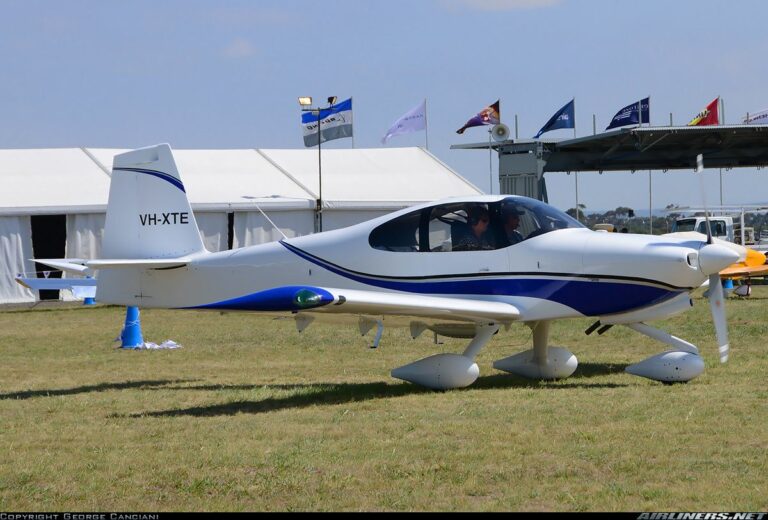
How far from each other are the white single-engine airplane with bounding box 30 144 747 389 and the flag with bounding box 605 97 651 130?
93.5 feet

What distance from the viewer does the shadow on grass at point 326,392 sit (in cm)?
948

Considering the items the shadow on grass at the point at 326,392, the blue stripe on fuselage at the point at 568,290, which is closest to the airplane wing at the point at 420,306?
the blue stripe on fuselage at the point at 568,290

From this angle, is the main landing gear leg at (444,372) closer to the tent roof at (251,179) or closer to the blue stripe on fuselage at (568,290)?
the blue stripe on fuselage at (568,290)

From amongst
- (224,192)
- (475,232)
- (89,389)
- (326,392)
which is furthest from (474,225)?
(224,192)

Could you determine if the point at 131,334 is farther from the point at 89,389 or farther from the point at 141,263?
the point at 141,263

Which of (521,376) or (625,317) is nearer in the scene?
(625,317)

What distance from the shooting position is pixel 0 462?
724 cm

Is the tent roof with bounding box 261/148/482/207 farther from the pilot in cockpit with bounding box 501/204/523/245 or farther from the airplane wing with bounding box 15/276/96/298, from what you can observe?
the pilot in cockpit with bounding box 501/204/523/245

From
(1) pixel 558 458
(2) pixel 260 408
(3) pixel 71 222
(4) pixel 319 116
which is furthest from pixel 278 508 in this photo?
(4) pixel 319 116

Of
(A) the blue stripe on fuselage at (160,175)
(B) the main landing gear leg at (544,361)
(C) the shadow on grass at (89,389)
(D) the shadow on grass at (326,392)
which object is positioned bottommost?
(C) the shadow on grass at (89,389)

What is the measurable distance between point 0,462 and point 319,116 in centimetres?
2630

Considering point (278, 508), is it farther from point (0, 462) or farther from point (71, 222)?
point (71, 222)

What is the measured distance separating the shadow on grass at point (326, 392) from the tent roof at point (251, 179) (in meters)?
A: 17.1

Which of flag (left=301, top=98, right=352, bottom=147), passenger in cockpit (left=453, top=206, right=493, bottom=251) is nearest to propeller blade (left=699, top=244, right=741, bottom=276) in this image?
passenger in cockpit (left=453, top=206, right=493, bottom=251)
